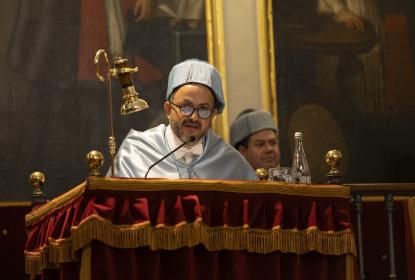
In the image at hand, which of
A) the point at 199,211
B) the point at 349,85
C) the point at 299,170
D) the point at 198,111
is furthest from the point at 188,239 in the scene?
the point at 349,85

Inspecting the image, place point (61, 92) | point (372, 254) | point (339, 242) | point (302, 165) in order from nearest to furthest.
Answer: point (339, 242) → point (302, 165) → point (372, 254) → point (61, 92)

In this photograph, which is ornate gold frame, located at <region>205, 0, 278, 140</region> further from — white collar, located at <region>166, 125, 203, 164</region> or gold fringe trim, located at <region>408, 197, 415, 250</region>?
gold fringe trim, located at <region>408, 197, 415, 250</region>

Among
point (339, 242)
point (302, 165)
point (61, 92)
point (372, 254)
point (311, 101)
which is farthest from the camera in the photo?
point (311, 101)

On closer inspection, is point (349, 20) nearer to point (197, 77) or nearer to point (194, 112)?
point (197, 77)

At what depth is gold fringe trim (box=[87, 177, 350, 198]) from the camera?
4773mm

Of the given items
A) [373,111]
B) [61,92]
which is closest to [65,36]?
[61,92]

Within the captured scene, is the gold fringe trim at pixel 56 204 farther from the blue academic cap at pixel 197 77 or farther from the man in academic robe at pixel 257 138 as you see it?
the man in academic robe at pixel 257 138

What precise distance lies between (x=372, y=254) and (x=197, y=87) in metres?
2.02

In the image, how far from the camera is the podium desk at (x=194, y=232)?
473cm

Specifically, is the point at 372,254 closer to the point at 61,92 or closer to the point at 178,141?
the point at 178,141

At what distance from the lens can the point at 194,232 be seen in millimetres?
4832

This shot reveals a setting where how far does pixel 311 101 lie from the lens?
8.41m

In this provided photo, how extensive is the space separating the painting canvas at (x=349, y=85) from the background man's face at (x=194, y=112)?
2.28 metres

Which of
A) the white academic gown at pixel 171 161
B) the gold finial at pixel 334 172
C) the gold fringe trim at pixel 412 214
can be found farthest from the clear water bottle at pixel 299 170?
the gold fringe trim at pixel 412 214
